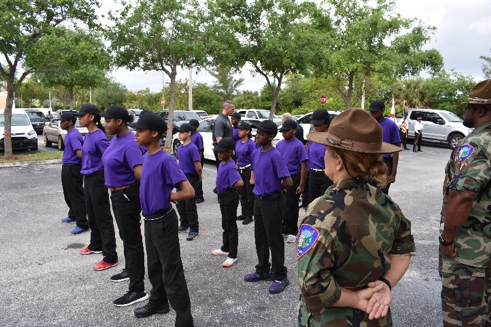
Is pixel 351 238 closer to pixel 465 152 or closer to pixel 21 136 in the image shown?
pixel 465 152

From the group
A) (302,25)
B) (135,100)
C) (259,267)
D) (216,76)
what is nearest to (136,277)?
(259,267)

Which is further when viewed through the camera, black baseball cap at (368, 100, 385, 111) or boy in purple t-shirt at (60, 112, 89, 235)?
boy in purple t-shirt at (60, 112, 89, 235)

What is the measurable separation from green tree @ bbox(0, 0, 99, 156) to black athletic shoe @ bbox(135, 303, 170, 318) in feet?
36.8

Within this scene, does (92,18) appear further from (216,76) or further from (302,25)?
(216,76)

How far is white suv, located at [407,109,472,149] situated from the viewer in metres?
18.5

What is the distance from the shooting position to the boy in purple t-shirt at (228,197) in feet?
15.8

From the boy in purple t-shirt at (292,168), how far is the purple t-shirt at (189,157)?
4.77 feet

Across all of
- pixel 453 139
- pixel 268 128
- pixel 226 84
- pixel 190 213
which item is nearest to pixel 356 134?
pixel 268 128

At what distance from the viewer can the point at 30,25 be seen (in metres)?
12.5

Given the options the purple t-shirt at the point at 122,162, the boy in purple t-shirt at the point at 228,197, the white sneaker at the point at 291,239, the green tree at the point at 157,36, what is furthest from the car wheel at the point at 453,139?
the purple t-shirt at the point at 122,162

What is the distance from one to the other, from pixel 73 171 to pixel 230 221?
9.61 ft

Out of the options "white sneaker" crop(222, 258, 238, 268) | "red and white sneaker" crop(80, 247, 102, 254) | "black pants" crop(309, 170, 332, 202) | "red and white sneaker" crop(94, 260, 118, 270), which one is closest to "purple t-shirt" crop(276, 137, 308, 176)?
"black pants" crop(309, 170, 332, 202)

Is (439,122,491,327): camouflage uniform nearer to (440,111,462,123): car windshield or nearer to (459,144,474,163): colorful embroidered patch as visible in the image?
(459,144,474,163): colorful embroidered patch

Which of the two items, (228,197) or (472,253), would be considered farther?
(228,197)
